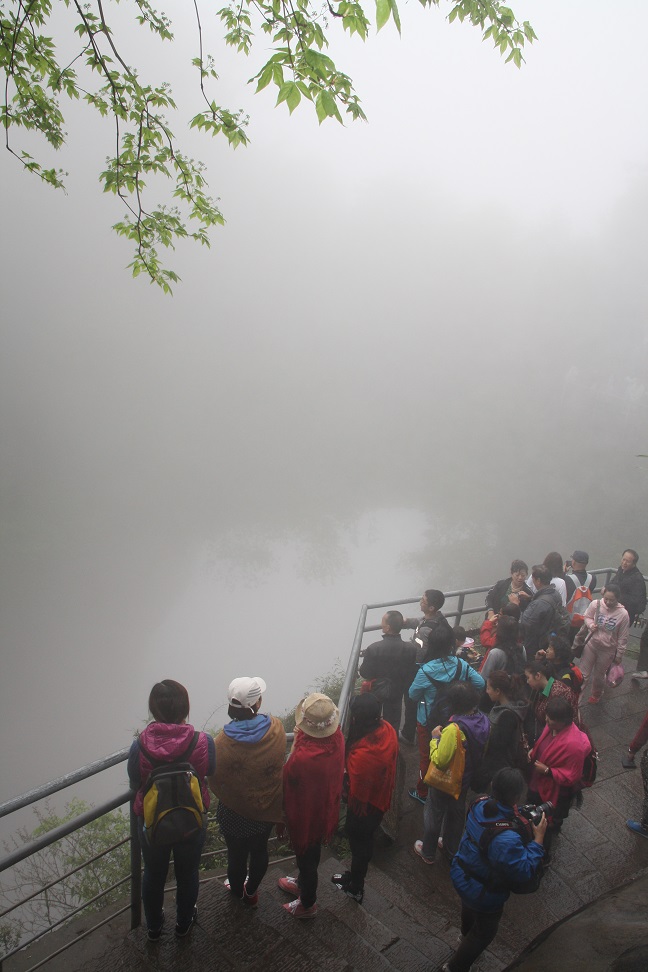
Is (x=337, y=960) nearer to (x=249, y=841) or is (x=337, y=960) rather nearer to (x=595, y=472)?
(x=249, y=841)

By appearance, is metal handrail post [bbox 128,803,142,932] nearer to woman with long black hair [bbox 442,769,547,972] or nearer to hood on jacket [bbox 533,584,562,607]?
woman with long black hair [bbox 442,769,547,972]

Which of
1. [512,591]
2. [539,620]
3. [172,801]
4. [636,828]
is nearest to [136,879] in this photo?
[172,801]

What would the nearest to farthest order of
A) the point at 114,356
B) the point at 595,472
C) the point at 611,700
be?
the point at 611,700
the point at 595,472
the point at 114,356

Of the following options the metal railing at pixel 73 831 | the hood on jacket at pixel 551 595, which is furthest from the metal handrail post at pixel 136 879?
the hood on jacket at pixel 551 595

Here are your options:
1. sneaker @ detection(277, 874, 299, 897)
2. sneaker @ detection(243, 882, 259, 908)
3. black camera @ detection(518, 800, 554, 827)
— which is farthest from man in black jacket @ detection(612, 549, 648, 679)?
sneaker @ detection(243, 882, 259, 908)

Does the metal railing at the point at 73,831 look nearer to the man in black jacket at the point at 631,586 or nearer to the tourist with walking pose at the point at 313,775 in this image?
the tourist with walking pose at the point at 313,775

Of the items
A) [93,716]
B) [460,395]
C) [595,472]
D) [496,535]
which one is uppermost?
[460,395]

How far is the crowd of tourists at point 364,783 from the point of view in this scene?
206 cm

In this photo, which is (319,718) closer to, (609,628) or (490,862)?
(490,862)

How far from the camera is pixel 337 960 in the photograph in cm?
215

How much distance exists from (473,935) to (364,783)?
715 mm

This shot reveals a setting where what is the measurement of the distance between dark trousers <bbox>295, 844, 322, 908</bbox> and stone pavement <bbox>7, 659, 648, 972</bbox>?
99 mm

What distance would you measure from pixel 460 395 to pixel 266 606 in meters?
49.0

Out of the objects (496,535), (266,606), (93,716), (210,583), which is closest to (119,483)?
(210,583)
